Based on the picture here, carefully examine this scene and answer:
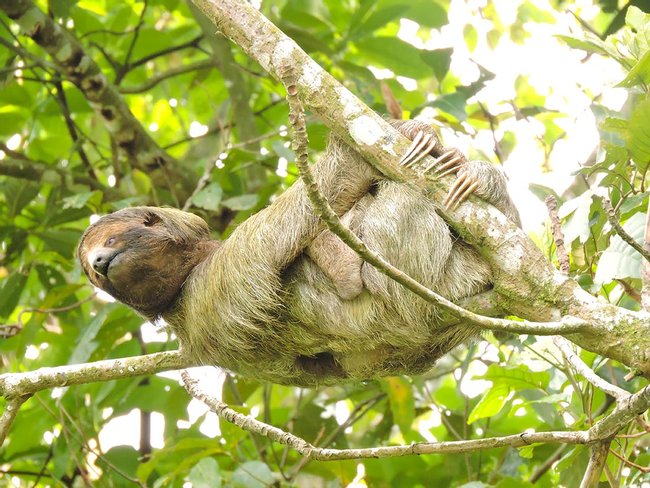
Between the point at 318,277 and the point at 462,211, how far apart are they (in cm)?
112

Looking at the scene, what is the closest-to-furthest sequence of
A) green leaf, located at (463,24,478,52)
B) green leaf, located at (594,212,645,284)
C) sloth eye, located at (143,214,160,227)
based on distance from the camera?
green leaf, located at (594,212,645,284)
sloth eye, located at (143,214,160,227)
green leaf, located at (463,24,478,52)

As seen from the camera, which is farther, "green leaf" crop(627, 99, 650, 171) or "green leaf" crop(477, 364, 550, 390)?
"green leaf" crop(477, 364, 550, 390)

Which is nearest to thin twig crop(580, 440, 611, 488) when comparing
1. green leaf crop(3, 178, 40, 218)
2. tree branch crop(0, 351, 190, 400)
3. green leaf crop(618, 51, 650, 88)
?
green leaf crop(618, 51, 650, 88)

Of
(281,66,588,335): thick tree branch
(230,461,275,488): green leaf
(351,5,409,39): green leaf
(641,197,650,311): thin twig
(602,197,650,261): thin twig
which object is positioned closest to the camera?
(281,66,588,335): thick tree branch

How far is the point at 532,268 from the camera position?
4512 mm

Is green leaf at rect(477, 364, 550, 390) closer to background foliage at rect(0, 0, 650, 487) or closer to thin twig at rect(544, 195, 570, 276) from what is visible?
background foliage at rect(0, 0, 650, 487)

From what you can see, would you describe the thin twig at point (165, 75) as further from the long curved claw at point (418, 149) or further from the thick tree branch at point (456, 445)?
the thick tree branch at point (456, 445)

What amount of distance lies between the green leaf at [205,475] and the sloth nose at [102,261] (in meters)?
1.83

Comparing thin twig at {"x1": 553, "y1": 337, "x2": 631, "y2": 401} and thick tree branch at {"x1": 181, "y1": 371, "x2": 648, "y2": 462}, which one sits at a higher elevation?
thin twig at {"x1": 553, "y1": 337, "x2": 631, "y2": 401}

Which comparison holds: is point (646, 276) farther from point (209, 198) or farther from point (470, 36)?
point (470, 36)

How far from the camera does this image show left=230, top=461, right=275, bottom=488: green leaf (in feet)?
22.0

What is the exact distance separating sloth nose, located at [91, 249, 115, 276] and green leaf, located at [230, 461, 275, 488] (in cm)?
223

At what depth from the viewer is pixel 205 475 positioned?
20.8 feet

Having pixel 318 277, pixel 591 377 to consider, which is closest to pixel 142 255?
pixel 318 277
